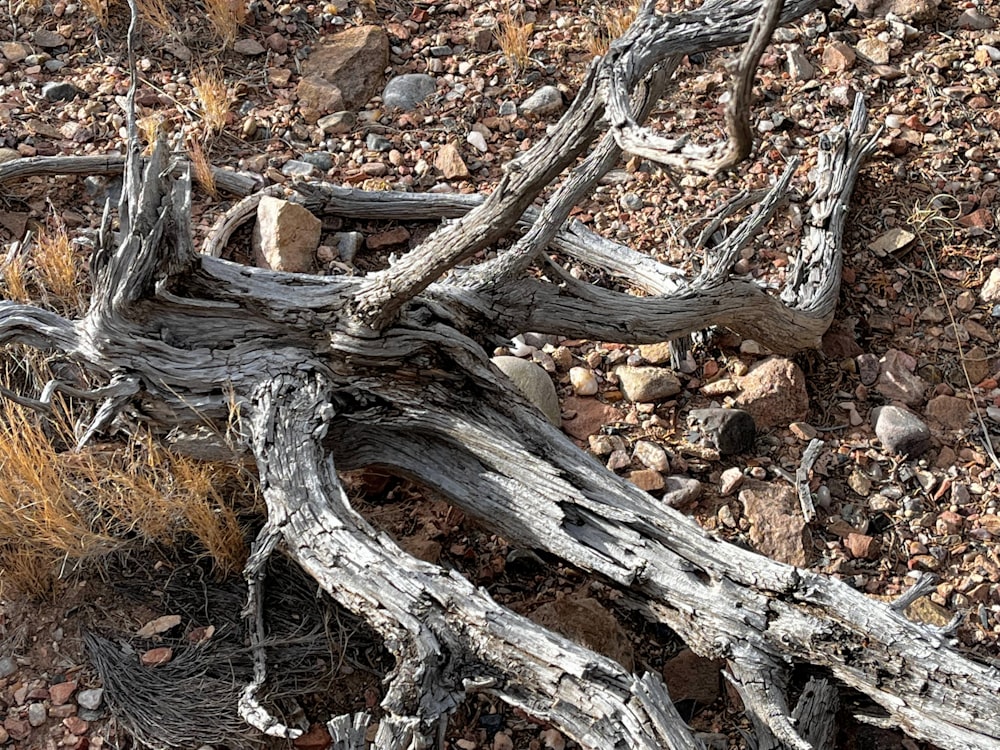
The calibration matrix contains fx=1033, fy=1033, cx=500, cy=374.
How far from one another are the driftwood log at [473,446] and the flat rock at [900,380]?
1069 mm

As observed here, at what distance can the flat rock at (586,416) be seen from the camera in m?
3.54

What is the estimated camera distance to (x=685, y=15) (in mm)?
2979

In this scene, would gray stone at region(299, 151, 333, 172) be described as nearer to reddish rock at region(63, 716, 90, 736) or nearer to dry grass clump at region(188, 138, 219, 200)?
dry grass clump at region(188, 138, 219, 200)

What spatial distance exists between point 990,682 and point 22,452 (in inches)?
99.6

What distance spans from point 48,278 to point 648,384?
82.9 inches

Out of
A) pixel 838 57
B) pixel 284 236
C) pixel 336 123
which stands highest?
pixel 838 57

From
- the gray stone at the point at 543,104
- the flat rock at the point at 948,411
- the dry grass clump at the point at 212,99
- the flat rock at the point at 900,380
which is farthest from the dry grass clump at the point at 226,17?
the flat rock at the point at 948,411

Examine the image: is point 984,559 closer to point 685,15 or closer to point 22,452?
point 685,15

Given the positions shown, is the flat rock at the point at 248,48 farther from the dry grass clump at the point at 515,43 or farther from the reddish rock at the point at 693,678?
the reddish rock at the point at 693,678

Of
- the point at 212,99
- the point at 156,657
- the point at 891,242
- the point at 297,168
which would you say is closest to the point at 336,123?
the point at 297,168

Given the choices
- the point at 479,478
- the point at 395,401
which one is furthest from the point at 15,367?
the point at 479,478

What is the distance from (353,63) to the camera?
182 inches

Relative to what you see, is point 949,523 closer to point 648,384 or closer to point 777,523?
point 777,523

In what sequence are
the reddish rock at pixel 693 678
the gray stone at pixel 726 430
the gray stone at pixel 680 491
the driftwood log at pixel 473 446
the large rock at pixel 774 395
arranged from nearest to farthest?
1. the driftwood log at pixel 473 446
2. the reddish rock at pixel 693 678
3. the gray stone at pixel 680 491
4. the gray stone at pixel 726 430
5. the large rock at pixel 774 395
